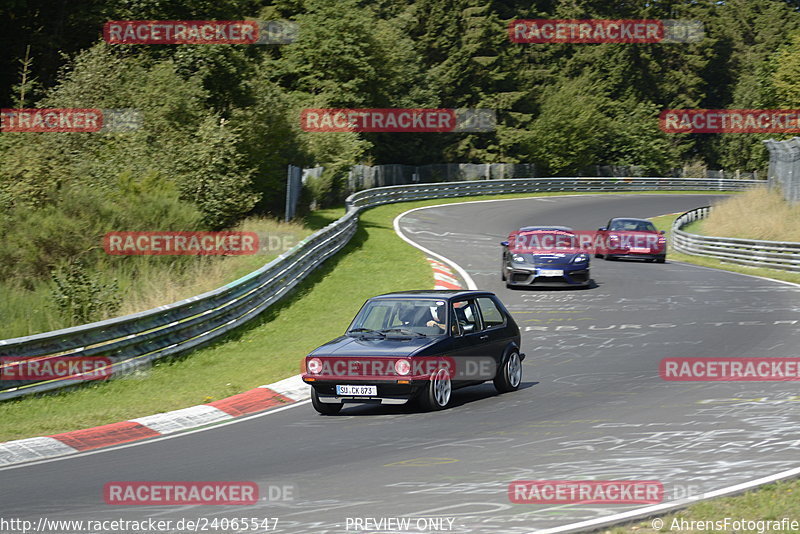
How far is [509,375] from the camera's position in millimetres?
13250

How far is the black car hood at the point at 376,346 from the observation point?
11.7 meters

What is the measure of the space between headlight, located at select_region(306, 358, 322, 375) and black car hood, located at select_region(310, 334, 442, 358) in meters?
0.11

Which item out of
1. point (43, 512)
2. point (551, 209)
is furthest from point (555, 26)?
point (43, 512)

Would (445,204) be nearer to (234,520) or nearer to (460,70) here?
(460,70)

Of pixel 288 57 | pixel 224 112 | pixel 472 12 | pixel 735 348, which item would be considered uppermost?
pixel 472 12

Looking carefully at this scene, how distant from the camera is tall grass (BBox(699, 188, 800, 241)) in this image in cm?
3756

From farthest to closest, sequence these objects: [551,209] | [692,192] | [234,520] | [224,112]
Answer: [692,192], [551,209], [224,112], [234,520]

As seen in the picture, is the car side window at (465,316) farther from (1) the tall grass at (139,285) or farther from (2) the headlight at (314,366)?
(1) the tall grass at (139,285)

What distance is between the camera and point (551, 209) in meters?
55.2

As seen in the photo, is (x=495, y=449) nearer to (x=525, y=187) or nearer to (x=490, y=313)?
(x=490, y=313)

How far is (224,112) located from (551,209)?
74.2ft

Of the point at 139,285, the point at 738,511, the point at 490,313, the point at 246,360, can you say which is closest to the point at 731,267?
the point at 139,285

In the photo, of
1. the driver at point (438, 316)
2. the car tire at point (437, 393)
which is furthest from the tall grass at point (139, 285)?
the car tire at point (437, 393)

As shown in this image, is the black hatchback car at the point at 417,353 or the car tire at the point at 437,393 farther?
the car tire at the point at 437,393
